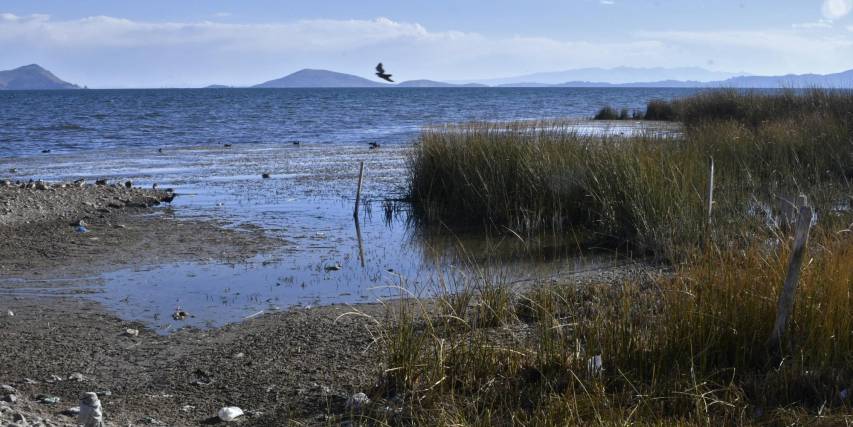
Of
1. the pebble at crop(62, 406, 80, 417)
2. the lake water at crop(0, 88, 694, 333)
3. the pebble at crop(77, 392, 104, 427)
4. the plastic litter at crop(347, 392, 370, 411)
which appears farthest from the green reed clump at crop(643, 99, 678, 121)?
the pebble at crop(77, 392, 104, 427)

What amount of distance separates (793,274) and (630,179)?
5.77 m

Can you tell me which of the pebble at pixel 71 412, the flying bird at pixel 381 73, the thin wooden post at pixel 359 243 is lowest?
the thin wooden post at pixel 359 243

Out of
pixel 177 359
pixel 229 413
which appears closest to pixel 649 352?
pixel 229 413

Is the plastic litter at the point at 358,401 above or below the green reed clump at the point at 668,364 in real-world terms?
below

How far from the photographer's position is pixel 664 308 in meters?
5.71

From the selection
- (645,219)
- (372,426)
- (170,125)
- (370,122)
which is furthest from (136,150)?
(372,426)

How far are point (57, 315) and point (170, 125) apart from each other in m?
36.5

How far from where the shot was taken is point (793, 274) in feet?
16.5

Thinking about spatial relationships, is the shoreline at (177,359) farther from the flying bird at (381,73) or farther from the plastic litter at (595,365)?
the flying bird at (381,73)

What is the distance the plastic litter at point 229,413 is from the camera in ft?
17.1

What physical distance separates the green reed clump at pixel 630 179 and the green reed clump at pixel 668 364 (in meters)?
2.50

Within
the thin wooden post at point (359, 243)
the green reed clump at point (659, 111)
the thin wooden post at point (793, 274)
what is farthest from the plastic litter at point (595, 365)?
the green reed clump at point (659, 111)

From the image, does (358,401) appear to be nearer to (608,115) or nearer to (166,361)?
(166,361)

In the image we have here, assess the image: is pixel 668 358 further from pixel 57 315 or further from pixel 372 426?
pixel 57 315
